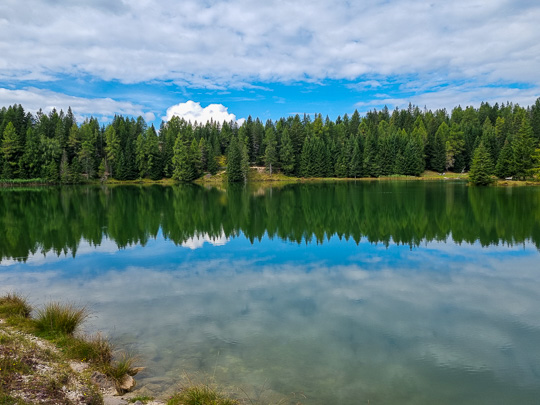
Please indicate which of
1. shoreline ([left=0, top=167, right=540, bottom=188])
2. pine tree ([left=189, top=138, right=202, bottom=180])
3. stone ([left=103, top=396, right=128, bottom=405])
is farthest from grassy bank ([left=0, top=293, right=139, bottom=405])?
pine tree ([left=189, top=138, right=202, bottom=180])

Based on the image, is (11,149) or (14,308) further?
(11,149)

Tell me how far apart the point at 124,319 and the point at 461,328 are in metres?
9.21

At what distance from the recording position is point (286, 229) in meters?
25.2

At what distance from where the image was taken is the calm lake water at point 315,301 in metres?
7.42

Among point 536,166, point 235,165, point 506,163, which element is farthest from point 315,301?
point 235,165

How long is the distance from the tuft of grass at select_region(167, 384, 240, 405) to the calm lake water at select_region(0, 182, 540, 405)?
0.81 m

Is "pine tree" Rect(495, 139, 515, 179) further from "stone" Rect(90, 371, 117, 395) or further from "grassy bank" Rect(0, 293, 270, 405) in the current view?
"stone" Rect(90, 371, 117, 395)

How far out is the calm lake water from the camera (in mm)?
7418

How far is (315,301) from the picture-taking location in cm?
1172

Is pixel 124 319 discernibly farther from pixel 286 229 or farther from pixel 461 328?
pixel 286 229

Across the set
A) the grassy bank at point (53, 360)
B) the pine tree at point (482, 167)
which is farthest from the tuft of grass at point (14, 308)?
the pine tree at point (482, 167)

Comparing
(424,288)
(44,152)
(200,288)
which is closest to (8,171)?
(44,152)

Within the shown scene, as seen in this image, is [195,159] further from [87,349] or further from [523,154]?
[87,349]

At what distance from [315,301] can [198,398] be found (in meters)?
6.21
